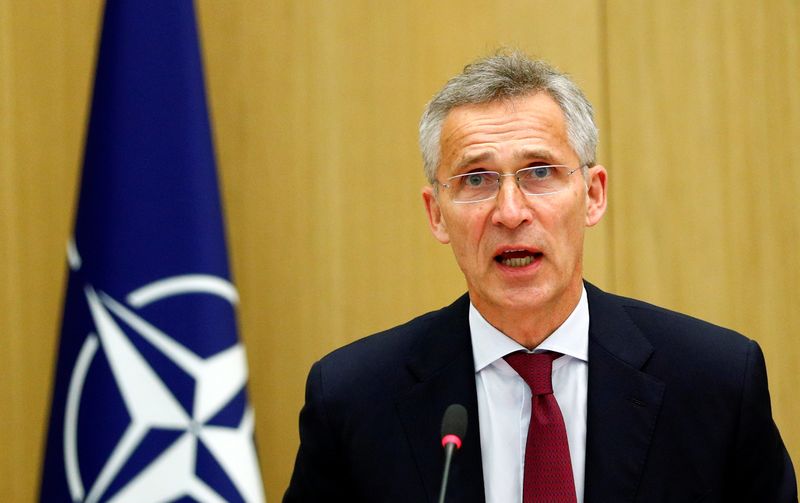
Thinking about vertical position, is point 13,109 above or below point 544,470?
above

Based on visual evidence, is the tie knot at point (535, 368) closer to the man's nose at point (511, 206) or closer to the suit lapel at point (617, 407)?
the suit lapel at point (617, 407)

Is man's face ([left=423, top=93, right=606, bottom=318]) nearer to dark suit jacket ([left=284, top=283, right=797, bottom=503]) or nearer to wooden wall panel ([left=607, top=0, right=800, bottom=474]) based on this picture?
dark suit jacket ([left=284, top=283, right=797, bottom=503])

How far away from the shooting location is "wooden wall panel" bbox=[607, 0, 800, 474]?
3.06 m

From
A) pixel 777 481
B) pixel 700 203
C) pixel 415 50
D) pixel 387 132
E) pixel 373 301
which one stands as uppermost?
pixel 415 50

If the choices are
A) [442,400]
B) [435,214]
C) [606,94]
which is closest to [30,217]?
[435,214]

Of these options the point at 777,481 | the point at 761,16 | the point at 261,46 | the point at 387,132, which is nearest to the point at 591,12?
the point at 761,16

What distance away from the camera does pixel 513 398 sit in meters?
2.18

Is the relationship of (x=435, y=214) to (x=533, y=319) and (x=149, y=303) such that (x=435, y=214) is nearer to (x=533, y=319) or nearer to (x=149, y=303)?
(x=533, y=319)

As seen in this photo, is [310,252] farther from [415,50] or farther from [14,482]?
[14,482]

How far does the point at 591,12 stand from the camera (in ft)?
10.0

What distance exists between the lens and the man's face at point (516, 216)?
6.89 ft

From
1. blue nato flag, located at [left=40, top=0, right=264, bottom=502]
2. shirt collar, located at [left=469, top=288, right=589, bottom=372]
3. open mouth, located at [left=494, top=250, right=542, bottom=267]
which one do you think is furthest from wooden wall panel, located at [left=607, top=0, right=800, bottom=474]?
blue nato flag, located at [left=40, top=0, right=264, bottom=502]

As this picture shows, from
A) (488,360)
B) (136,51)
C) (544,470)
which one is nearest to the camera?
(544,470)

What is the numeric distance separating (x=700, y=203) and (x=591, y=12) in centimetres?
65
